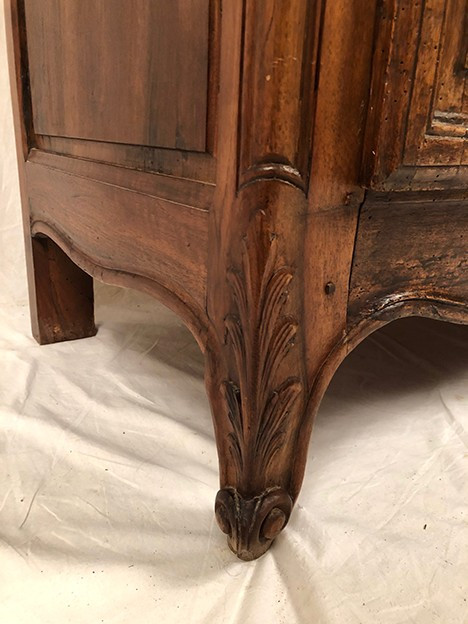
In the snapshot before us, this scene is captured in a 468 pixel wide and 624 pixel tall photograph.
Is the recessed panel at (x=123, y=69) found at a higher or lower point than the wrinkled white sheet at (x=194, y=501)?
higher

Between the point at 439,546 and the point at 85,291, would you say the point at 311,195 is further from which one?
the point at 85,291

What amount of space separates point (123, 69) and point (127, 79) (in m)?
0.01

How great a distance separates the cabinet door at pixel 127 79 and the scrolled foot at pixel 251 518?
10.6 inches

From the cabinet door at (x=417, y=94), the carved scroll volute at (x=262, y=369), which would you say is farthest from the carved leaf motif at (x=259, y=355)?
the cabinet door at (x=417, y=94)

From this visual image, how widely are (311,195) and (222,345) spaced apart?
0.14 m

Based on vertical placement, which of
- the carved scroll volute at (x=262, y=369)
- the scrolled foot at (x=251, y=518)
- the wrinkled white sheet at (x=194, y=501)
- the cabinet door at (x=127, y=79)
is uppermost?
the cabinet door at (x=127, y=79)

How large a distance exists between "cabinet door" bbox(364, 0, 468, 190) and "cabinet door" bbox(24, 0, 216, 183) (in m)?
0.13

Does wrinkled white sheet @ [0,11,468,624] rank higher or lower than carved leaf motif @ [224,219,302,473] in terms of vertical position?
lower

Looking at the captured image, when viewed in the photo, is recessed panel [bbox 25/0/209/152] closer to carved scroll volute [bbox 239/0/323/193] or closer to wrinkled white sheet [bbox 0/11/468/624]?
carved scroll volute [bbox 239/0/323/193]


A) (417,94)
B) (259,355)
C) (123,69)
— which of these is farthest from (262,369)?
(123,69)

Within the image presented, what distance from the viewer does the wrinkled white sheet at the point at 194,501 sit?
1.54 feet

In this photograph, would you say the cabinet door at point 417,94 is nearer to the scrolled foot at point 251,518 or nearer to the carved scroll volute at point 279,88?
the carved scroll volute at point 279,88

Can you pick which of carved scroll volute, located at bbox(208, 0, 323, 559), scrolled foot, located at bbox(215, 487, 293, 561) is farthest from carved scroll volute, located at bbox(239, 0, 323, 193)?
scrolled foot, located at bbox(215, 487, 293, 561)

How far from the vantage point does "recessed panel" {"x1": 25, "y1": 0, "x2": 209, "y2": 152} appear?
0.50 m
